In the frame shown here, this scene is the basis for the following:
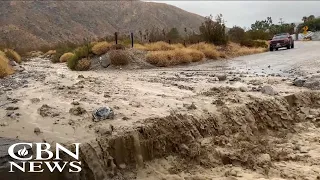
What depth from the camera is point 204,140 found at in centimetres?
634

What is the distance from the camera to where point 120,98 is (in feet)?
27.3

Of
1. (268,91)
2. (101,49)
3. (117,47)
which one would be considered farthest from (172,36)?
(268,91)

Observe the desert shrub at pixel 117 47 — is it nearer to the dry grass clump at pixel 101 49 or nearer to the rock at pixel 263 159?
the dry grass clump at pixel 101 49

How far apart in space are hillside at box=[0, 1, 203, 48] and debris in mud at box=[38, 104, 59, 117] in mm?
59405

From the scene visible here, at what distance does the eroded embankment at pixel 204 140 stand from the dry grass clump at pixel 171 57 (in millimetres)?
11502

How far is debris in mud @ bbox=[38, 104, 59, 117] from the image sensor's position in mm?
6875

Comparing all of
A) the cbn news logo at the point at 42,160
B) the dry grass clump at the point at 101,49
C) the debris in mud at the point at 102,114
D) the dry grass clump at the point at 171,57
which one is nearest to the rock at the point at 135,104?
the debris in mud at the point at 102,114

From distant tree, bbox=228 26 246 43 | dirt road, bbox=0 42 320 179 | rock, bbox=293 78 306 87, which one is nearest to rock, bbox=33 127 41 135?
dirt road, bbox=0 42 320 179

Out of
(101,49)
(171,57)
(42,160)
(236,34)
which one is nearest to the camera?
(42,160)

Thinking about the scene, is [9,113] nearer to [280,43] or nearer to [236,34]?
[280,43]

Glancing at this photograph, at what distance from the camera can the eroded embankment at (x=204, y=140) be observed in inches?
211

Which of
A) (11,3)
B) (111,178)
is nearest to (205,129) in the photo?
(111,178)

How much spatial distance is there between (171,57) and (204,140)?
13.7m

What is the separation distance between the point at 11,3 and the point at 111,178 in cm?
8425
